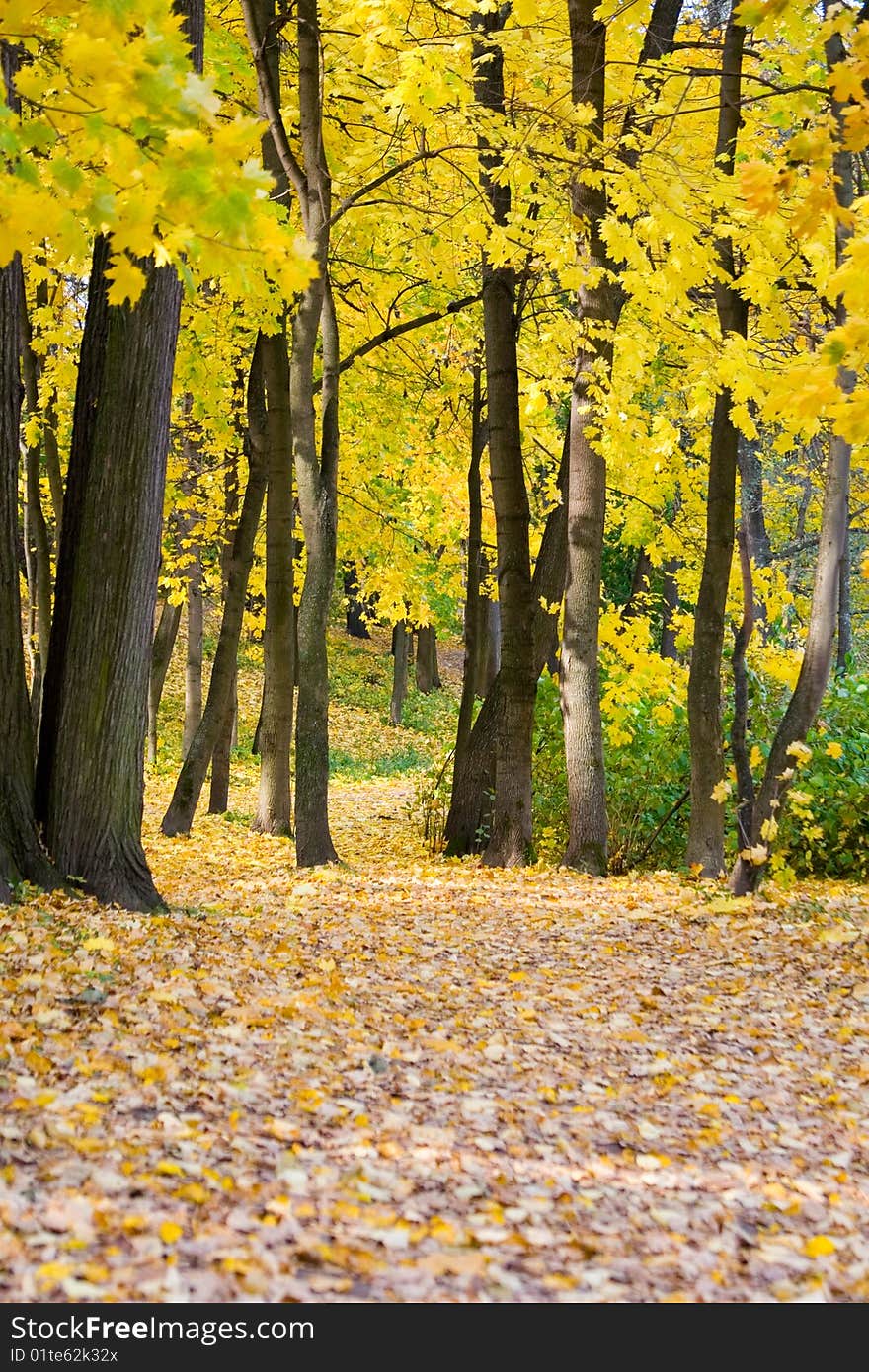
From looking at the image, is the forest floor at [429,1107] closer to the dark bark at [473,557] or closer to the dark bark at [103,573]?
the dark bark at [103,573]

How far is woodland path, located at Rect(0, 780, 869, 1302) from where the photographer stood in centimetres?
317

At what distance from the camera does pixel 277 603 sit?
12.4 metres

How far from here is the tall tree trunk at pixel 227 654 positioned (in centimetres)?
1272

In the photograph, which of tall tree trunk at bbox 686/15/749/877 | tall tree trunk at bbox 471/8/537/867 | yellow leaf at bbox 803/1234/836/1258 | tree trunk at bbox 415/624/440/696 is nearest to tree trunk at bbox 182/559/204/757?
tall tree trunk at bbox 471/8/537/867

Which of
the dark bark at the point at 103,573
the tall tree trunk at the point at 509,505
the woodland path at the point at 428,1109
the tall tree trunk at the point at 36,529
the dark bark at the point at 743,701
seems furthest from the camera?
the tall tree trunk at the point at 36,529

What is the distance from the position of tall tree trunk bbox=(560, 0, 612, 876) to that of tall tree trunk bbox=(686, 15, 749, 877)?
819mm

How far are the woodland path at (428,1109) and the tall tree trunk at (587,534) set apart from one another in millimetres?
2322

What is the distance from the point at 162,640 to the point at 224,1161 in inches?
660

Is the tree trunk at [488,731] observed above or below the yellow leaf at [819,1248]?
above

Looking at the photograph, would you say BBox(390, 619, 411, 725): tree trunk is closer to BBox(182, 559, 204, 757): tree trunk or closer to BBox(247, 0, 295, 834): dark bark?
BBox(182, 559, 204, 757): tree trunk

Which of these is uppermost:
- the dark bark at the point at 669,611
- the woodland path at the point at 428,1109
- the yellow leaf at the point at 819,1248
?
the dark bark at the point at 669,611

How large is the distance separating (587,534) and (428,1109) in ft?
20.5

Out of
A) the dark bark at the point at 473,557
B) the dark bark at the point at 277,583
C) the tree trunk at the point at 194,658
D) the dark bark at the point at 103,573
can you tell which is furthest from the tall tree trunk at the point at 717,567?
the tree trunk at the point at 194,658

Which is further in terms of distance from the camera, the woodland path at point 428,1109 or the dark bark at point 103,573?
the dark bark at point 103,573
